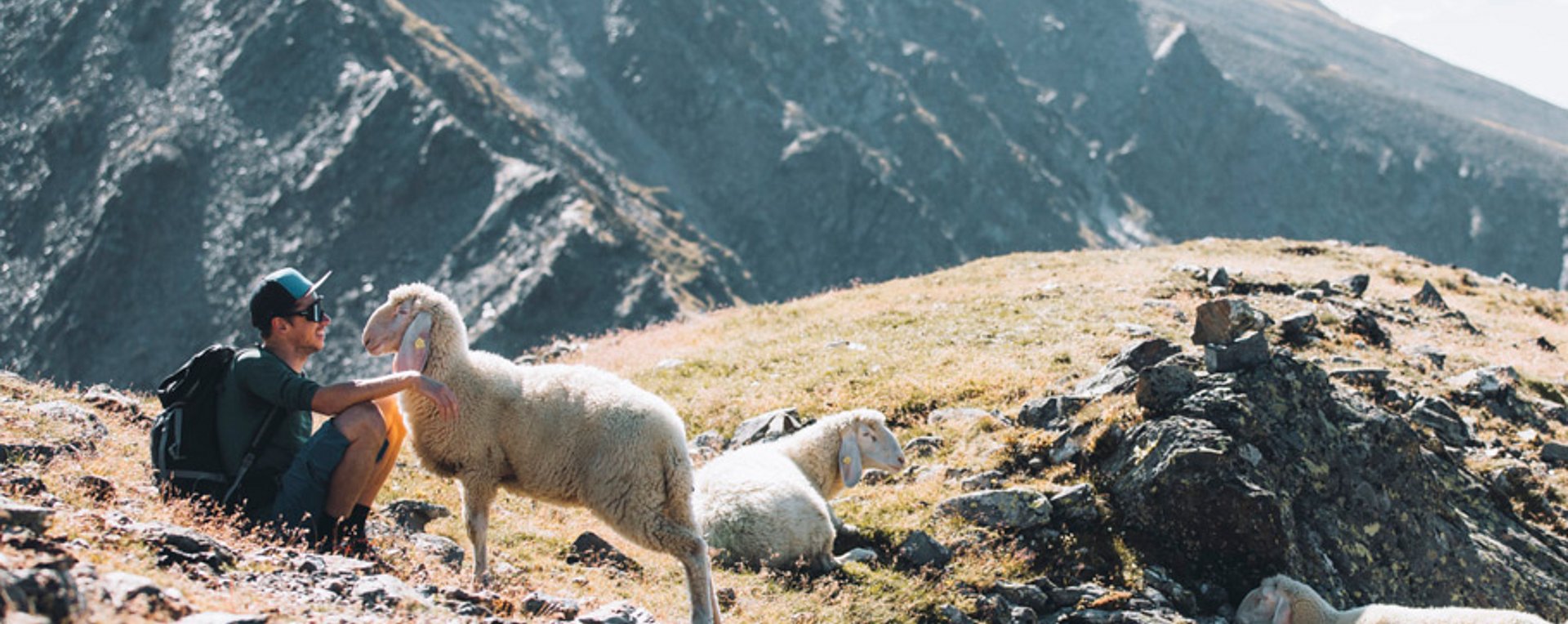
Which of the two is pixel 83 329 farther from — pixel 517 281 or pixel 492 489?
pixel 492 489

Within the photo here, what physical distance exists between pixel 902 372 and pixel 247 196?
127 meters

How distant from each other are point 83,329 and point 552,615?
127 meters

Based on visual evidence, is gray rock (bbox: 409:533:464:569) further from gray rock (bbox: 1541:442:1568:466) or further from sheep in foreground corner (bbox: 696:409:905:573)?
gray rock (bbox: 1541:442:1568:466)

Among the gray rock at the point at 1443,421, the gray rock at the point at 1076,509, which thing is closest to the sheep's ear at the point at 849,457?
the gray rock at the point at 1076,509

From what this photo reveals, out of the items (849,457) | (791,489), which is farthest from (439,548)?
(849,457)

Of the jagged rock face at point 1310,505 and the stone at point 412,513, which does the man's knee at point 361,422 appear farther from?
the jagged rock face at point 1310,505

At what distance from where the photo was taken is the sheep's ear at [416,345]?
10.1m

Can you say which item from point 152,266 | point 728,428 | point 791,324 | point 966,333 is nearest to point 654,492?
point 728,428

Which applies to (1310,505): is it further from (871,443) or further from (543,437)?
(543,437)

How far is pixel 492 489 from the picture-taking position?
10.1m

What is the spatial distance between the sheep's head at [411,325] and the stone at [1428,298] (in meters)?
25.1

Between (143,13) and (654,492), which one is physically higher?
(143,13)

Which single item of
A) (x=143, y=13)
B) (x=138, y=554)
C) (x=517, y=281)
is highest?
(x=143, y=13)

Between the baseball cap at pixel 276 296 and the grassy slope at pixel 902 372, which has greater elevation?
the baseball cap at pixel 276 296
